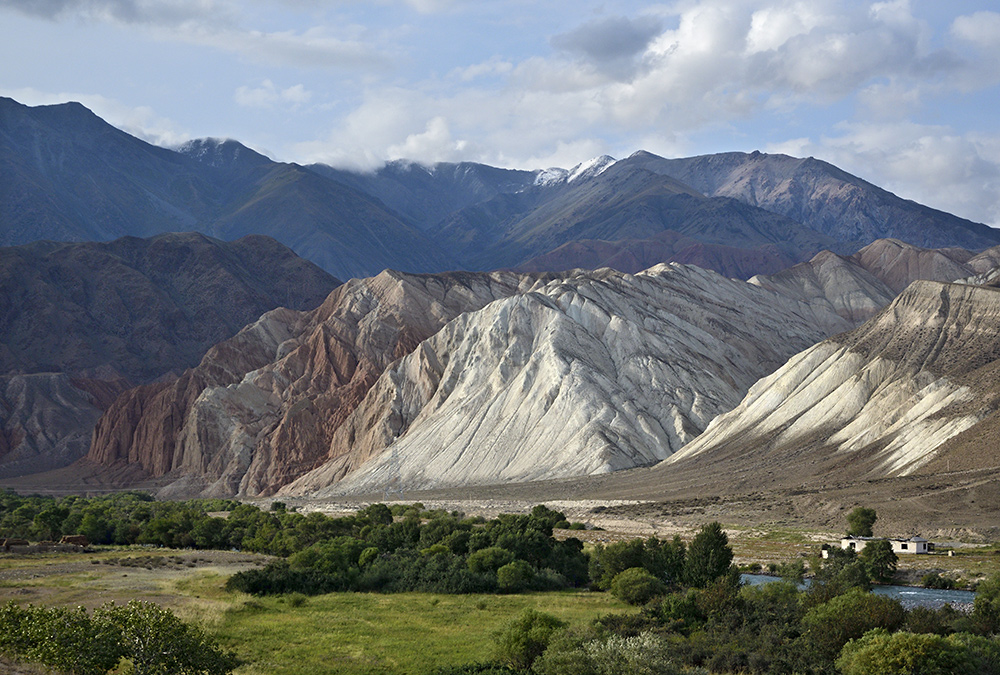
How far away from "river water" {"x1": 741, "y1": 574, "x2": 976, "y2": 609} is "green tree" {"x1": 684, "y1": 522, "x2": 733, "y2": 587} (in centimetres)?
244

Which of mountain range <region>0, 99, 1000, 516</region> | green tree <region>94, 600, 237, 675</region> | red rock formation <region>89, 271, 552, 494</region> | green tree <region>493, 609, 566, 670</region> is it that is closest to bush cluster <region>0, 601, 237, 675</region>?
green tree <region>94, 600, 237, 675</region>

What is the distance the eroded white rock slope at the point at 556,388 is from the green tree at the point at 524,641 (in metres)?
87.2

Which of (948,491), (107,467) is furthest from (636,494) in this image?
(107,467)

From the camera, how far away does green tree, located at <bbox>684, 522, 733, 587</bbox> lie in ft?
188

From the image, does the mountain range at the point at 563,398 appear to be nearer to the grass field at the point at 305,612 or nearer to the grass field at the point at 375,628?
the grass field at the point at 375,628

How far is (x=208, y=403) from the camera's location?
176 meters

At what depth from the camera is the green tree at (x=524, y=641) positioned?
38.5 m

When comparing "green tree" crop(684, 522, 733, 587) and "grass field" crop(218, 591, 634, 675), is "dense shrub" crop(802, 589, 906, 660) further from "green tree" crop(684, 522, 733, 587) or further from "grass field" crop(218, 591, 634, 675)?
"green tree" crop(684, 522, 733, 587)

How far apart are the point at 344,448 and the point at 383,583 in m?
102

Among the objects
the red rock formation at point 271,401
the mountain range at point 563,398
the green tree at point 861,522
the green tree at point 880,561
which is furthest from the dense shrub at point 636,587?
the red rock formation at point 271,401

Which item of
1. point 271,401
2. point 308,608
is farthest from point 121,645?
point 271,401

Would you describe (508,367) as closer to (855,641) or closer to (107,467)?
(107,467)

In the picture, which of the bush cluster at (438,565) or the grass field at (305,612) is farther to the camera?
the bush cluster at (438,565)

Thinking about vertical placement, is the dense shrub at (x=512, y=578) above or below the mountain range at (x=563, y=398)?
below
